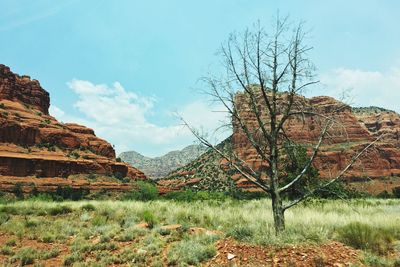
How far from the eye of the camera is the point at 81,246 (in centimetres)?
971

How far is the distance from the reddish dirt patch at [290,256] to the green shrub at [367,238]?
68cm

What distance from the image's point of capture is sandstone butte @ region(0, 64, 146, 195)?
73.4m

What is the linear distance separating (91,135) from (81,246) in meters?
102

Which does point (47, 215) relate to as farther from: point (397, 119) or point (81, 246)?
point (397, 119)

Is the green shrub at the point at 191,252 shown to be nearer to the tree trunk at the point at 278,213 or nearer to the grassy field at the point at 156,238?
the grassy field at the point at 156,238

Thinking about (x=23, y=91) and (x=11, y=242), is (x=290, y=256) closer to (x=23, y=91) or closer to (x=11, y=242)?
(x=11, y=242)

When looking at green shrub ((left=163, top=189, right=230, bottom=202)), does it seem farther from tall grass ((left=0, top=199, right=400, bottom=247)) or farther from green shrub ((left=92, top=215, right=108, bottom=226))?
green shrub ((left=92, top=215, right=108, bottom=226))

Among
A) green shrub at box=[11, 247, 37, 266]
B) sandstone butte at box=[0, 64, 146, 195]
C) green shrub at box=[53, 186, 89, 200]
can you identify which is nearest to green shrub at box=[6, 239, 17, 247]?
green shrub at box=[11, 247, 37, 266]

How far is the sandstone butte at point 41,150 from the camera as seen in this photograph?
7344 cm

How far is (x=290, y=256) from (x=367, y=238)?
268 cm

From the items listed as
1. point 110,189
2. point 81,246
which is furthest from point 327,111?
point 110,189

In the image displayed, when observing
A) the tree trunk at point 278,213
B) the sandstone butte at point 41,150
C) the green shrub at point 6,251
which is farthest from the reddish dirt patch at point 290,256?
the sandstone butte at point 41,150

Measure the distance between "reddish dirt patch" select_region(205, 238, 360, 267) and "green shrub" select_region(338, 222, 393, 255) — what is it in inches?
26.8

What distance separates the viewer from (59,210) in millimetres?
15586
